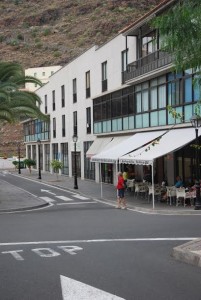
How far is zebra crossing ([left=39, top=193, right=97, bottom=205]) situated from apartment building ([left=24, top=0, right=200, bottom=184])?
7.58ft

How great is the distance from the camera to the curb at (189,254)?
409 inches

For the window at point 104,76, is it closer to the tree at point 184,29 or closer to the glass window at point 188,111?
the glass window at point 188,111

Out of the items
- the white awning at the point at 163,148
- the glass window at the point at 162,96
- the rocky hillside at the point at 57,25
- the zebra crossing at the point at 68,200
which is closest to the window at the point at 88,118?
the zebra crossing at the point at 68,200

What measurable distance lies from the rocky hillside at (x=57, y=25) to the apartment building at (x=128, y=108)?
75.9 metres

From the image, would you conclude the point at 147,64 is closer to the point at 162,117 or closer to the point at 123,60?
the point at 162,117

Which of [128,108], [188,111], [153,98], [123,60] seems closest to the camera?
[188,111]

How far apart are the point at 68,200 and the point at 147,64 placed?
29.1 feet

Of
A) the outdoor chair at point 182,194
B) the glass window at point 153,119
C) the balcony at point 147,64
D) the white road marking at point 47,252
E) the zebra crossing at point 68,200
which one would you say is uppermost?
the balcony at point 147,64

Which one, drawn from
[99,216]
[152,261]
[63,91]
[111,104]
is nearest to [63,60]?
[63,91]

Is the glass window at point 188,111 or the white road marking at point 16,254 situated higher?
the glass window at point 188,111

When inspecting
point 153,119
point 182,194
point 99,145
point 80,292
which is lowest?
point 80,292

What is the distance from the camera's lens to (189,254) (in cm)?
1065

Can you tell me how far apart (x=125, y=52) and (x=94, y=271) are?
26.7m

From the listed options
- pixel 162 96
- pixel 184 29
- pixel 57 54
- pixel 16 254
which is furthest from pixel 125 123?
pixel 57 54
